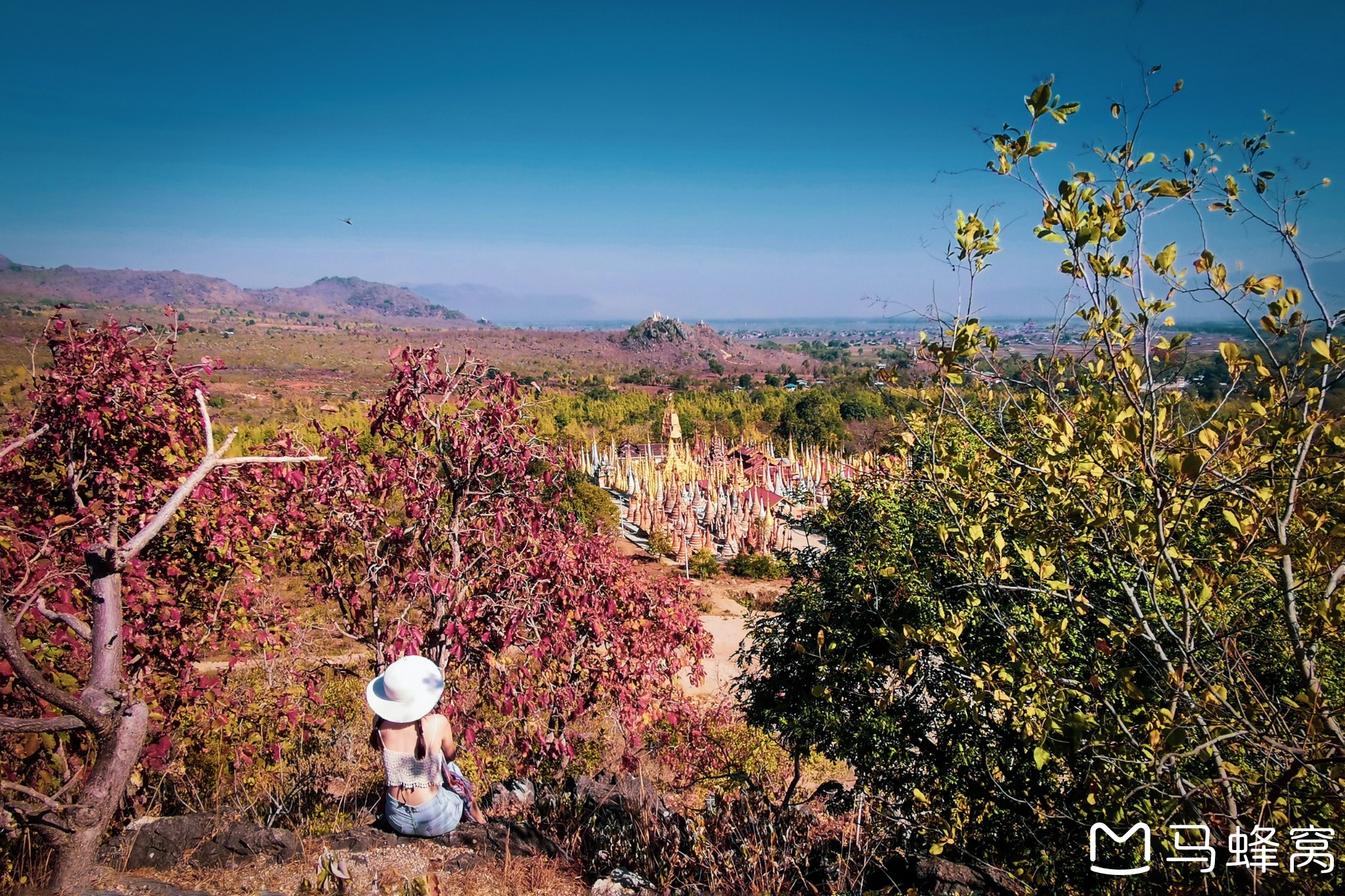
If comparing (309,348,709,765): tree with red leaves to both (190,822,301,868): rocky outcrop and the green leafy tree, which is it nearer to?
(190,822,301,868): rocky outcrop

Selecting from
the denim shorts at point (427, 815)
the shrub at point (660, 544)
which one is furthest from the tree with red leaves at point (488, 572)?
the shrub at point (660, 544)

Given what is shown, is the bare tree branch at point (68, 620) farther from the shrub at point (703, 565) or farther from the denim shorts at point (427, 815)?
the shrub at point (703, 565)

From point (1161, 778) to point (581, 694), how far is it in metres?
3.76

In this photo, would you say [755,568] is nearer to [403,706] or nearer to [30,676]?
[403,706]

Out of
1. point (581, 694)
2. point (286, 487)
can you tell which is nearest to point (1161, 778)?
point (581, 694)

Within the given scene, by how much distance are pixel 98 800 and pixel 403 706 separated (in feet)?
4.70

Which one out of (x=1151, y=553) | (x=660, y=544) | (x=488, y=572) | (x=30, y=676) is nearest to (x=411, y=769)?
(x=488, y=572)

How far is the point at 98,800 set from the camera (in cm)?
319

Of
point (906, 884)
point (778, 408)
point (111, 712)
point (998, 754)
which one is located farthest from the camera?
point (778, 408)

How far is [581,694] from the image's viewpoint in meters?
5.38

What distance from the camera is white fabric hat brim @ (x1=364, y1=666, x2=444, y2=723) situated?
4.12 m

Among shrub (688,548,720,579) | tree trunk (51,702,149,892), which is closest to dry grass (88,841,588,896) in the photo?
tree trunk (51,702,149,892)

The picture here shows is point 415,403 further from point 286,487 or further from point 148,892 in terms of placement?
point 148,892

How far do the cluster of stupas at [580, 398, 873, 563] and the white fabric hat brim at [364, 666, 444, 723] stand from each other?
24.2 m
